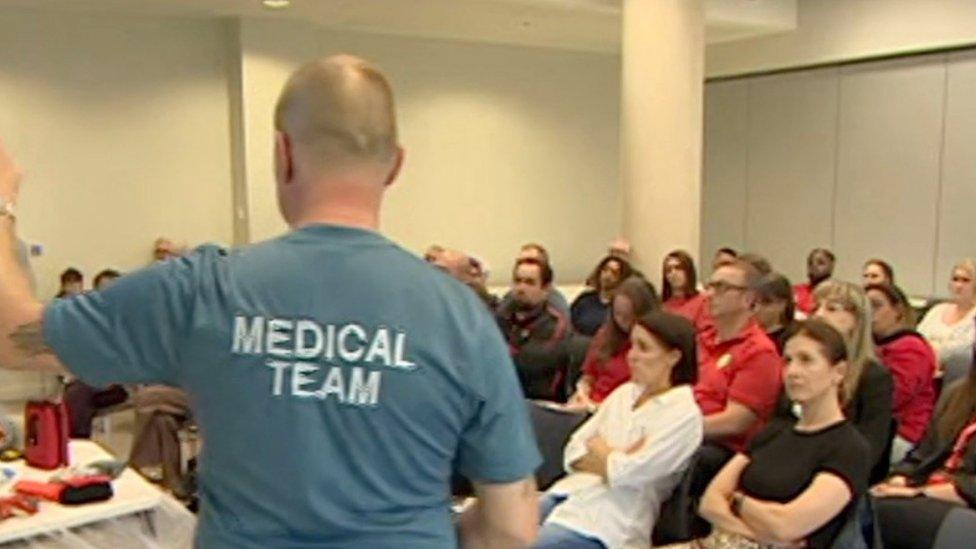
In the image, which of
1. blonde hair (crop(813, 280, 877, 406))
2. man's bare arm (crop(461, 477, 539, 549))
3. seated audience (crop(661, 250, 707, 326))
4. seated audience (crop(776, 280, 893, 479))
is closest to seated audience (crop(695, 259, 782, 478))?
seated audience (crop(776, 280, 893, 479))

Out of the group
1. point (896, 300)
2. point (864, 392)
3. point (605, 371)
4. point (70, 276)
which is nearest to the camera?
point (864, 392)

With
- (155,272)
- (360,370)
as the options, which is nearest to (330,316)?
(360,370)

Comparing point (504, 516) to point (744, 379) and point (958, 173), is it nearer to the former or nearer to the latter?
point (744, 379)

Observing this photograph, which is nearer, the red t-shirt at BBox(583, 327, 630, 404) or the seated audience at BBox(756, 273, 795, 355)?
the seated audience at BBox(756, 273, 795, 355)

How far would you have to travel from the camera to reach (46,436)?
2719 mm

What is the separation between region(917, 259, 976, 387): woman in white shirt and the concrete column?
1659mm

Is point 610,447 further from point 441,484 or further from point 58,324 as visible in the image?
point 58,324

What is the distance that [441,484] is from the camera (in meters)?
1.13

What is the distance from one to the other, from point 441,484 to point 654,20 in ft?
18.6

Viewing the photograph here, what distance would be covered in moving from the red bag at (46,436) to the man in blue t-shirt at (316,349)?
5.78 ft

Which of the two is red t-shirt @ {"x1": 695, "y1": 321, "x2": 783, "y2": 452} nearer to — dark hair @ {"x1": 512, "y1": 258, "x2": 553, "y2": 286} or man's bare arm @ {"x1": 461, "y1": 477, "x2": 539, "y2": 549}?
dark hair @ {"x1": 512, "y1": 258, "x2": 553, "y2": 286}

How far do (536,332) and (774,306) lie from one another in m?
1.22

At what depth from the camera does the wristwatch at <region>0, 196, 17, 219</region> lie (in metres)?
1.15

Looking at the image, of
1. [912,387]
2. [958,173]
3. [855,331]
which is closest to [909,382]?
[912,387]
